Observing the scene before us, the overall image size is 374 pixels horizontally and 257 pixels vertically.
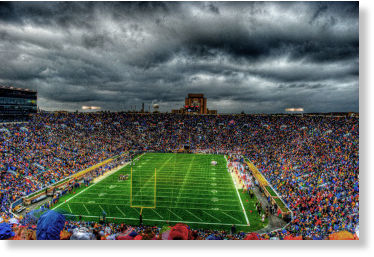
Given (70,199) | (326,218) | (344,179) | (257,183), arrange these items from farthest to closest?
(257,183)
(70,199)
(344,179)
(326,218)

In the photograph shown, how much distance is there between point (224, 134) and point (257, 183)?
18.2 m

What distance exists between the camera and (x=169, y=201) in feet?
38.0

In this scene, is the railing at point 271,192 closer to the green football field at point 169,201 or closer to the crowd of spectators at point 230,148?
the crowd of spectators at point 230,148

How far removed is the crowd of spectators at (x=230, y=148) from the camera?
8031 mm

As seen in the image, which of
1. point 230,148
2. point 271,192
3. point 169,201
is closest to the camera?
point 169,201

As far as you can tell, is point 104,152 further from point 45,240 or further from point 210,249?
point 210,249

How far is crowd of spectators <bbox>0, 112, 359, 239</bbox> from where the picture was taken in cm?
803

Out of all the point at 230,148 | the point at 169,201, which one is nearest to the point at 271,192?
the point at 169,201

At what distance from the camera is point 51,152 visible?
1806cm

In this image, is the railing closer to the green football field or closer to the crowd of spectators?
the crowd of spectators

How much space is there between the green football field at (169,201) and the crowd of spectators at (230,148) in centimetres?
181

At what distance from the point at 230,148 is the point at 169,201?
1783 cm

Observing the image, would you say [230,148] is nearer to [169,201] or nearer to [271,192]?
[271,192]

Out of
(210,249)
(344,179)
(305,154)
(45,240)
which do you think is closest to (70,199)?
(45,240)
